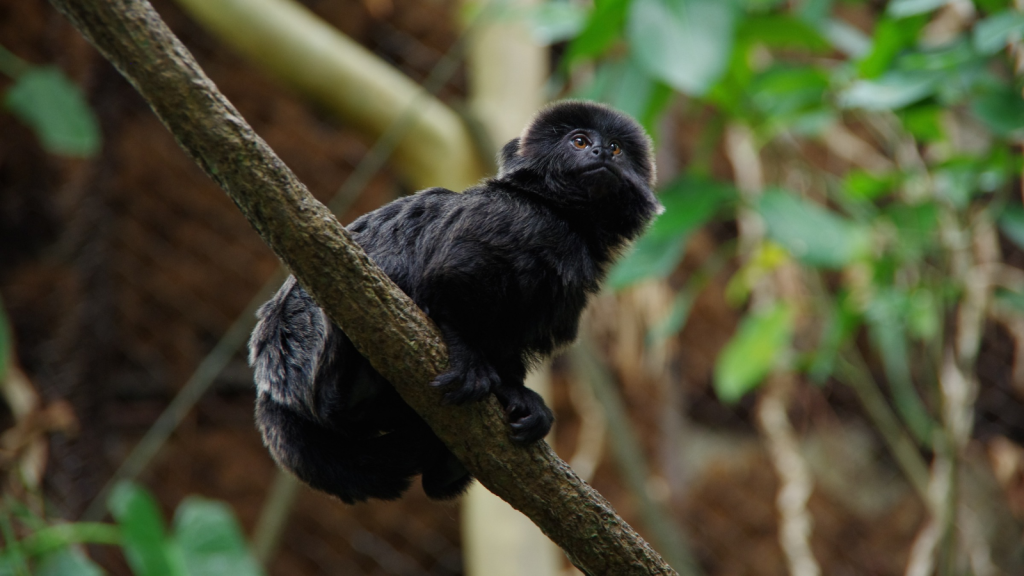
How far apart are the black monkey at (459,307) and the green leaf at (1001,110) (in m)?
0.99

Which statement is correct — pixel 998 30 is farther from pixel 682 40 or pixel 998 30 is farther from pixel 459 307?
pixel 459 307

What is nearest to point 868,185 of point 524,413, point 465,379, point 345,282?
point 524,413

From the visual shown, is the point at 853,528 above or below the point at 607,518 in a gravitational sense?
below

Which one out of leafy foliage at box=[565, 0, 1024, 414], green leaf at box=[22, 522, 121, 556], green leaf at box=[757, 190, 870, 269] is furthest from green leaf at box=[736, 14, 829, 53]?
green leaf at box=[22, 522, 121, 556]

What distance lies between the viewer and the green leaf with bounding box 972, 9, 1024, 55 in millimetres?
2002

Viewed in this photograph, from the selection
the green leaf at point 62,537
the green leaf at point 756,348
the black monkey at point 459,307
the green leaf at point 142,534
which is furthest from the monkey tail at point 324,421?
the green leaf at point 756,348

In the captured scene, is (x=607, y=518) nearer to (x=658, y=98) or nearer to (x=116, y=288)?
(x=658, y=98)

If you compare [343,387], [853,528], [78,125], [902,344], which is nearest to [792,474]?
[902,344]

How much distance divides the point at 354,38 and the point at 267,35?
4.70ft

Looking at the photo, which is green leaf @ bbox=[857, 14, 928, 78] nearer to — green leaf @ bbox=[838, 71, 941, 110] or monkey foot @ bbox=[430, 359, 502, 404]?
green leaf @ bbox=[838, 71, 941, 110]

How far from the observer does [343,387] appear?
1514 mm

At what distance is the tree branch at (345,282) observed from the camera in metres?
1.05

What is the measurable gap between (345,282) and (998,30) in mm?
1597

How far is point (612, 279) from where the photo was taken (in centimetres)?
250
